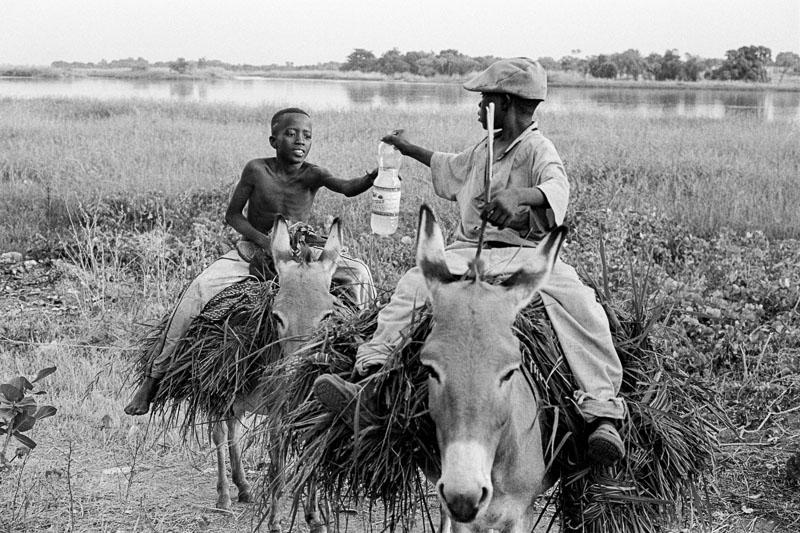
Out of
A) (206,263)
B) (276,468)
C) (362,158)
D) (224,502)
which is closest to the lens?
(276,468)

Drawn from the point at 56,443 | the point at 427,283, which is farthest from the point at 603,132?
the point at 427,283

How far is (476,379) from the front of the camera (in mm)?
2662

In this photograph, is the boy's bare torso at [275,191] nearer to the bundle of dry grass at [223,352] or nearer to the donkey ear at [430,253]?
the bundle of dry grass at [223,352]

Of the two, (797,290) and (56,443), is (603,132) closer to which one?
(797,290)

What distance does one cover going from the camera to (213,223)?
9672mm

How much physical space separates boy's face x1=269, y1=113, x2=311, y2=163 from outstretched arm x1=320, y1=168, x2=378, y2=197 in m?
0.20

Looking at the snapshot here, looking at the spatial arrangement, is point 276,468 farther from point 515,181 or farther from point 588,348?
point 515,181

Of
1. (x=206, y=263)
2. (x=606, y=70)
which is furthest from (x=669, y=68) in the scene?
(x=206, y=263)

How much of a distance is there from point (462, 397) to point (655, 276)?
484 cm

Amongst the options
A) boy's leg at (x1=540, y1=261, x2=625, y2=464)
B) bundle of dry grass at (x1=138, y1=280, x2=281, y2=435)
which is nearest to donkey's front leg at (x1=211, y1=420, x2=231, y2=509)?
bundle of dry grass at (x1=138, y1=280, x2=281, y2=435)

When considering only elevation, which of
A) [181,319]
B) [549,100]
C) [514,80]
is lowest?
[181,319]

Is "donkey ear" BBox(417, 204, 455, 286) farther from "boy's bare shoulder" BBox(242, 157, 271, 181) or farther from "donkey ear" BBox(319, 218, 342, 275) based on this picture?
"boy's bare shoulder" BBox(242, 157, 271, 181)

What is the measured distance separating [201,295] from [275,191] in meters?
0.84

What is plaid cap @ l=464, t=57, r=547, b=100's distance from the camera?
3.85 metres
